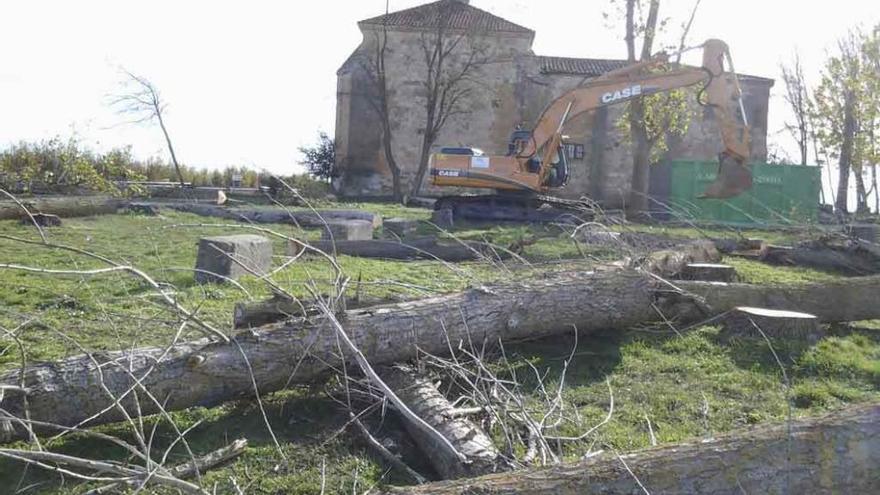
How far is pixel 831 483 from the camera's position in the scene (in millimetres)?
3047

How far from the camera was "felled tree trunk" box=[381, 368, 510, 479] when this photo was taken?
137 inches

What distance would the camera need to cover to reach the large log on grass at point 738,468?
2.84m

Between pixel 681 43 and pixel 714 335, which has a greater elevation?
pixel 681 43

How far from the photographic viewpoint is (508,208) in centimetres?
1683

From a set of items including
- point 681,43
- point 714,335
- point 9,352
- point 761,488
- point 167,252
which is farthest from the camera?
point 681,43

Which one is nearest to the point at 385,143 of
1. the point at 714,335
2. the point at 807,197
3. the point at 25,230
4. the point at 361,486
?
the point at 807,197

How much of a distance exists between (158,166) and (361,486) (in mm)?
31442

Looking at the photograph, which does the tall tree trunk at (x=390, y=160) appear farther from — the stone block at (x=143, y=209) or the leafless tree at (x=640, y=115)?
the stone block at (x=143, y=209)

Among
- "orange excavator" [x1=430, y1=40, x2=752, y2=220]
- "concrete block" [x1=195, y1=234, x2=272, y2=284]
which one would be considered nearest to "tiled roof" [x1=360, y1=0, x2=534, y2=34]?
"orange excavator" [x1=430, y1=40, x2=752, y2=220]

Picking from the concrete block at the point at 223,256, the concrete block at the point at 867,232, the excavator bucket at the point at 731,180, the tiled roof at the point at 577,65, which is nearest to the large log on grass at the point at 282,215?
the excavator bucket at the point at 731,180

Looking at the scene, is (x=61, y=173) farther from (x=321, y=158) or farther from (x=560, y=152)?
(x=321, y=158)

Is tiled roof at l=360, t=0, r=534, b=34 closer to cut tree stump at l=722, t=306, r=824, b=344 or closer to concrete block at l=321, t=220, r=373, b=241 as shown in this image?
concrete block at l=321, t=220, r=373, b=241

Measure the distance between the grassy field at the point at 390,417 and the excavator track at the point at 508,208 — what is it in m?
8.76

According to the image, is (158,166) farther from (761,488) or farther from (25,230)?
(761,488)
